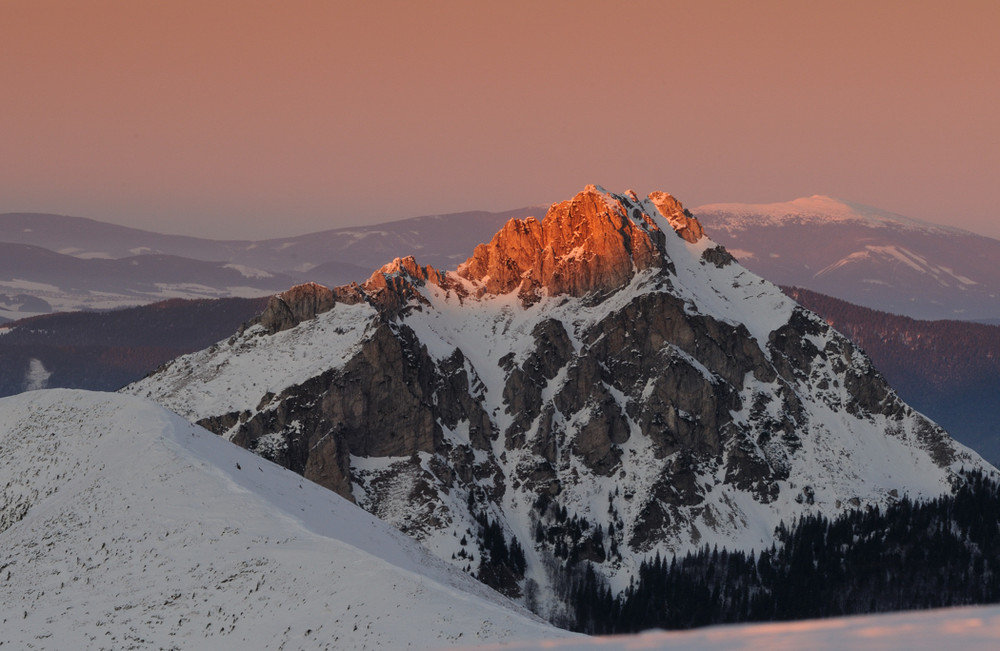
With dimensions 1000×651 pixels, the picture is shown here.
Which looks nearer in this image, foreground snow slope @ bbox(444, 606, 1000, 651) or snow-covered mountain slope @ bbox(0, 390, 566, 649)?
foreground snow slope @ bbox(444, 606, 1000, 651)

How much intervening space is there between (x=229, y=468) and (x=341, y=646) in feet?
150

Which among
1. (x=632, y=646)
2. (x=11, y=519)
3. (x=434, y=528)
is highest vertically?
(x=632, y=646)

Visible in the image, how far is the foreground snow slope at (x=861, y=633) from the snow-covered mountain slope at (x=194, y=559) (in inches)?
2281

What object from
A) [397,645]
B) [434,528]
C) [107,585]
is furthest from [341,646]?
[434,528]

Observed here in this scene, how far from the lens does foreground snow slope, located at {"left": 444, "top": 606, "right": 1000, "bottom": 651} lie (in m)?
18.3

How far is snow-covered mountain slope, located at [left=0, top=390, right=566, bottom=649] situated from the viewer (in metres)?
83.9

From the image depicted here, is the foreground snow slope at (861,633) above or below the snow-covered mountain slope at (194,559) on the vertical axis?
above

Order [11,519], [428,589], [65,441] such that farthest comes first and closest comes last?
[65,441], [11,519], [428,589]

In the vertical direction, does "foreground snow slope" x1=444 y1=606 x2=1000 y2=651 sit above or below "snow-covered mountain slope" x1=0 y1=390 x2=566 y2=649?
above

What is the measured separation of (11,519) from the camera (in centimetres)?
12156

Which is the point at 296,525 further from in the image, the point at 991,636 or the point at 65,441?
the point at 991,636

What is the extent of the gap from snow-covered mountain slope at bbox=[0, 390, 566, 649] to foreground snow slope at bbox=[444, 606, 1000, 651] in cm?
5793

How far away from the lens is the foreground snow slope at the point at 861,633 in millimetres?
18344

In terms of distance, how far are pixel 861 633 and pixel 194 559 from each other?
8471 cm
